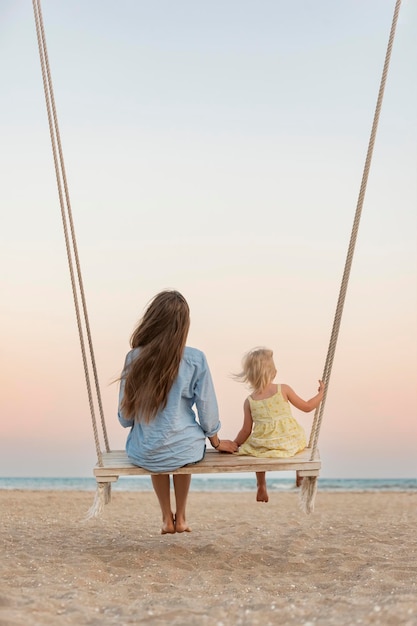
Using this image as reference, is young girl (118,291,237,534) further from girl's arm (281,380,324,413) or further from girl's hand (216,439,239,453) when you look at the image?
girl's arm (281,380,324,413)

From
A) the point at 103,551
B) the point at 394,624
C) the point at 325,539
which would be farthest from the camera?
the point at 325,539

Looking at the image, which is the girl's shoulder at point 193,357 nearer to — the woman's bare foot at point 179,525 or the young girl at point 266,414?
the young girl at point 266,414

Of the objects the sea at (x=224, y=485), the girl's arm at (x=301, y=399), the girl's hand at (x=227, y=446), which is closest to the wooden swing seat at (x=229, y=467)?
the girl's hand at (x=227, y=446)

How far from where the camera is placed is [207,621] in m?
2.75

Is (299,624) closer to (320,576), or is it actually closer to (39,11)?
(320,576)

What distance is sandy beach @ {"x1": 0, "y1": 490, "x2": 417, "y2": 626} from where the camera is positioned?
112 inches

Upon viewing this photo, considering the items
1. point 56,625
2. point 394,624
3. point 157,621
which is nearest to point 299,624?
point 394,624

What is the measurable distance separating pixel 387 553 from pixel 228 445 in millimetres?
1182

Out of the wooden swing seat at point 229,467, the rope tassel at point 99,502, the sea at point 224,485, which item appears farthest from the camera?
the sea at point 224,485

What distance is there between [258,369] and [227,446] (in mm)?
440

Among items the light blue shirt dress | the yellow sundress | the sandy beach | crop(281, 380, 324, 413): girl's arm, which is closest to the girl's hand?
the yellow sundress

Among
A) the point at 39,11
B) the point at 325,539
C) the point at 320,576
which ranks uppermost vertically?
the point at 39,11

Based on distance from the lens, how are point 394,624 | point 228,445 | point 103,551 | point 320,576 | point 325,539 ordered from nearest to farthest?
point 394,624 → point 320,576 → point 228,445 → point 103,551 → point 325,539

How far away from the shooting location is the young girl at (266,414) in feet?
13.5
